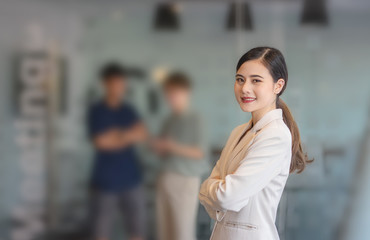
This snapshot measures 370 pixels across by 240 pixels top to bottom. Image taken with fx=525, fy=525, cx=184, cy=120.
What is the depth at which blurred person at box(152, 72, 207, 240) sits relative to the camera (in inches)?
106

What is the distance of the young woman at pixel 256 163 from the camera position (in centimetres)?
140

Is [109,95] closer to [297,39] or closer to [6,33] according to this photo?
[6,33]

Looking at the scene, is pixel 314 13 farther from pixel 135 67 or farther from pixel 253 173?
pixel 253 173

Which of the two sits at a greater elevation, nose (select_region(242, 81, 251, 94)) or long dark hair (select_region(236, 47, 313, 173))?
long dark hair (select_region(236, 47, 313, 173))

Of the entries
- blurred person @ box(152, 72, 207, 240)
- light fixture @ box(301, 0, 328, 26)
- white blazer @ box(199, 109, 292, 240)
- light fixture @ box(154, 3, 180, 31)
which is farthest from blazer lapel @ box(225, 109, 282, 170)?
light fixture @ box(301, 0, 328, 26)

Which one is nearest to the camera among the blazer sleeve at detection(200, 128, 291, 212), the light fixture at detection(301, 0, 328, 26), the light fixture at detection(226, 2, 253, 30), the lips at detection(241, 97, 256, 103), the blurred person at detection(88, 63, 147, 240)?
the blazer sleeve at detection(200, 128, 291, 212)

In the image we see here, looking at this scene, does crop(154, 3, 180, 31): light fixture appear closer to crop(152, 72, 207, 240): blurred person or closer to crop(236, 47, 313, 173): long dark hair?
crop(152, 72, 207, 240): blurred person

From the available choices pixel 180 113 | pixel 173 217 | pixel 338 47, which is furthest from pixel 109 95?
pixel 338 47

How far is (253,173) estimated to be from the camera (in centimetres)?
139

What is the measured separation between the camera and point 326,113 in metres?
2.98

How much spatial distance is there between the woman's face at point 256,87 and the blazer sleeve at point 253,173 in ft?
0.31

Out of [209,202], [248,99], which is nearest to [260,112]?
[248,99]

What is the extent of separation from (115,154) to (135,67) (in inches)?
17.8

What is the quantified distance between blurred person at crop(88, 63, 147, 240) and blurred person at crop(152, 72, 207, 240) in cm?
11
